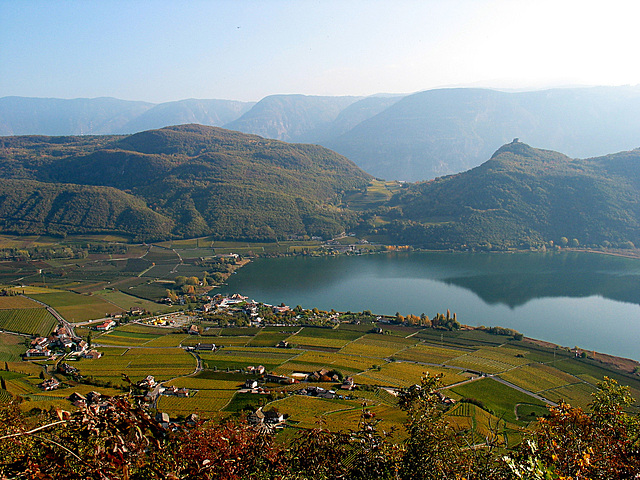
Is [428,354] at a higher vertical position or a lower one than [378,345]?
higher

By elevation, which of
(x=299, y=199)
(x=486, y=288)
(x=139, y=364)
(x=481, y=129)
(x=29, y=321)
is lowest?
(x=139, y=364)

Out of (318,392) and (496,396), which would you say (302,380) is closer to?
(318,392)

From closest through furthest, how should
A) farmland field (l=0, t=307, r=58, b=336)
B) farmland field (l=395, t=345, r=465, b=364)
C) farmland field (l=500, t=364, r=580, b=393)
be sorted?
farmland field (l=500, t=364, r=580, b=393) < farmland field (l=395, t=345, r=465, b=364) < farmland field (l=0, t=307, r=58, b=336)

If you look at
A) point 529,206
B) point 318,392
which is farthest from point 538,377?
point 529,206

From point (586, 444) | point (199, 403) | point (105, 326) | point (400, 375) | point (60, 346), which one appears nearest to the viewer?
point (586, 444)

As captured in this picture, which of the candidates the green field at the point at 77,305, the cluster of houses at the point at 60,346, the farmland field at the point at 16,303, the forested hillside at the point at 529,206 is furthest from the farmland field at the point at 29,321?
the forested hillside at the point at 529,206

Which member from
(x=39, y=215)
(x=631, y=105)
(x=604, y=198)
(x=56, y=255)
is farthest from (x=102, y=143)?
(x=631, y=105)

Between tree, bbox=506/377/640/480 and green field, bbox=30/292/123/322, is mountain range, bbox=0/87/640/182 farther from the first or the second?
tree, bbox=506/377/640/480

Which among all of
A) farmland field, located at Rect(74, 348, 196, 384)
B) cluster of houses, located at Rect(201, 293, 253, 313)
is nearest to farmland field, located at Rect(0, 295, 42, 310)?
farmland field, located at Rect(74, 348, 196, 384)
